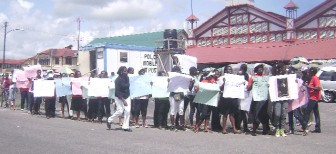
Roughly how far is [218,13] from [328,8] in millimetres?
9609

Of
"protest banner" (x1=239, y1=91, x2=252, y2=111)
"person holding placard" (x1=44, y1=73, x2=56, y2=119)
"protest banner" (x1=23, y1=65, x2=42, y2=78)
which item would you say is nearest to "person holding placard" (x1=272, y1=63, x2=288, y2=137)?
"protest banner" (x1=239, y1=91, x2=252, y2=111)

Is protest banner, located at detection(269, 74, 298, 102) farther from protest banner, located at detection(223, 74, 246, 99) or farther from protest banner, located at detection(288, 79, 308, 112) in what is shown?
protest banner, located at detection(223, 74, 246, 99)

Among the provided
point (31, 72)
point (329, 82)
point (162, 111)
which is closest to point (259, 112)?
point (162, 111)

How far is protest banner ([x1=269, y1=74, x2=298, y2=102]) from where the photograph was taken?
10.4 metres

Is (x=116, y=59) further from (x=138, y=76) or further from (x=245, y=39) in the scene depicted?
(x=245, y=39)

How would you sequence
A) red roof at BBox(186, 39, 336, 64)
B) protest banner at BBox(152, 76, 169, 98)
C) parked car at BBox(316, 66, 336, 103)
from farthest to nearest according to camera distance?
red roof at BBox(186, 39, 336, 64), parked car at BBox(316, 66, 336, 103), protest banner at BBox(152, 76, 169, 98)

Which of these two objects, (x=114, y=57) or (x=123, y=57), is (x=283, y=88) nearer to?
(x=114, y=57)

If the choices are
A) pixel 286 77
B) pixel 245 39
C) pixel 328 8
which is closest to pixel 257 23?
pixel 245 39

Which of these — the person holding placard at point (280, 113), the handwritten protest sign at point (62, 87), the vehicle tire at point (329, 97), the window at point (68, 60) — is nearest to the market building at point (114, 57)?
the handwritten protest sign at point (62, 87)

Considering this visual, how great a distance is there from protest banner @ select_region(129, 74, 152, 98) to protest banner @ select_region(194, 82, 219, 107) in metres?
1.92

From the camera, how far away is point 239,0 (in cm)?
3681

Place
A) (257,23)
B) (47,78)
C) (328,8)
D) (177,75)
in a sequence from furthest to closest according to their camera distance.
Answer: (257,23), (328,8), (47,78), (177,75)

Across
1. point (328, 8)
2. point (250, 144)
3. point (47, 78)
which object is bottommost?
point (250, 144)

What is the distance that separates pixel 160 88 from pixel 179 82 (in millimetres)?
870
